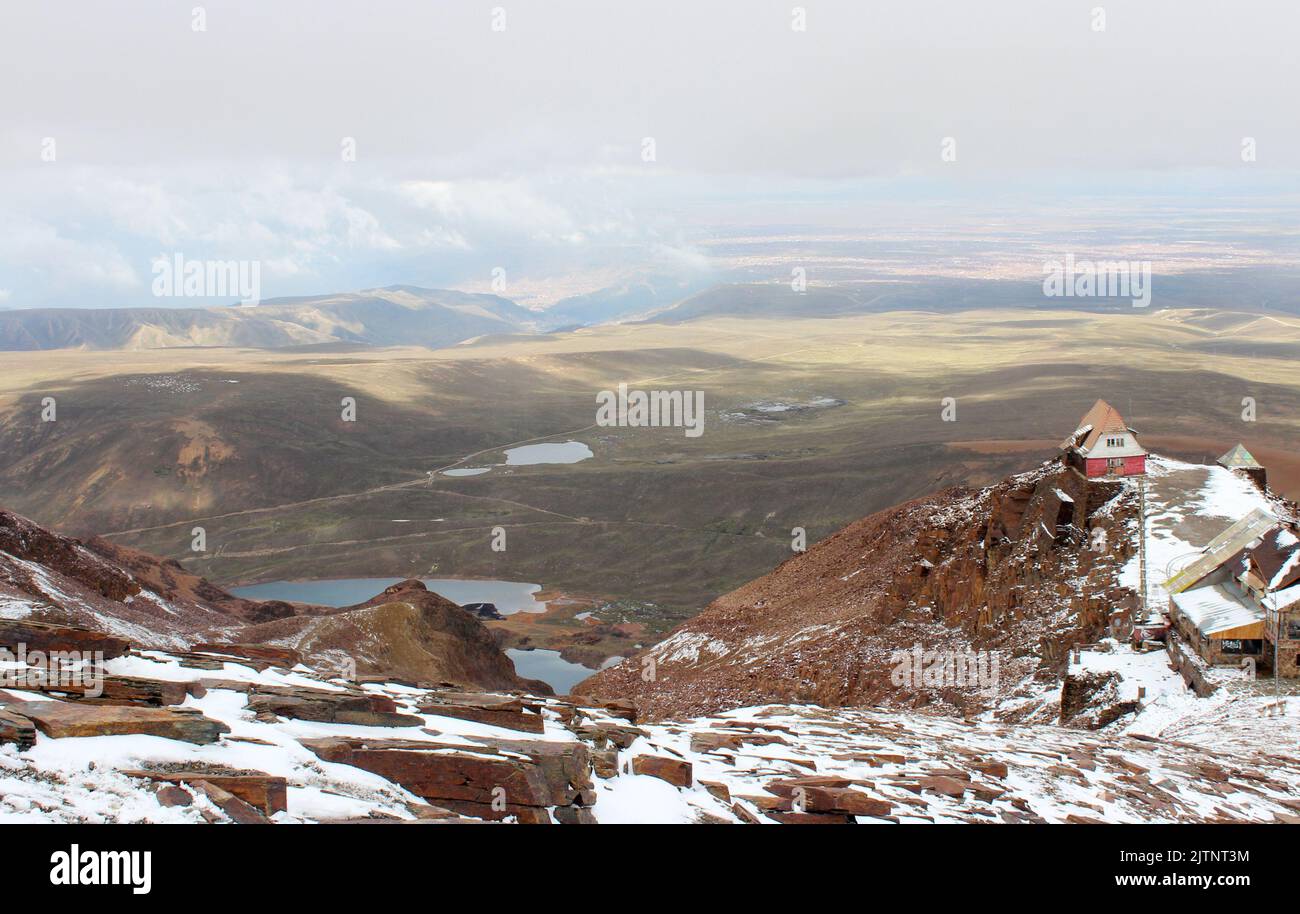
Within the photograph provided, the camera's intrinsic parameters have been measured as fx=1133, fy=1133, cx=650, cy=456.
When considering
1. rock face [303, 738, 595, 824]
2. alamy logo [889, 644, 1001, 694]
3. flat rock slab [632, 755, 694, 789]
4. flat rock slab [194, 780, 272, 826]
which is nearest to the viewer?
flat rock slab [194, 780, 272, 826]

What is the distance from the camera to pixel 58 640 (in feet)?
59.9

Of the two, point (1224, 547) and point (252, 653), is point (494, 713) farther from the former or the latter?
point (1224, 547)

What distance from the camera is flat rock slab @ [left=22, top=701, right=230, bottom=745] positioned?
484 inches

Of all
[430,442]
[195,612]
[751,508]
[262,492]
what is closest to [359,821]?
[195,612]

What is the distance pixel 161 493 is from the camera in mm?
155375

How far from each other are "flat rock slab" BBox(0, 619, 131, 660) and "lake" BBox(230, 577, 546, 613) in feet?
257

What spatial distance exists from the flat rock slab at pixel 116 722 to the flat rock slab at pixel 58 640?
4350mm

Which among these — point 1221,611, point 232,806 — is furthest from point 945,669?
point 232,806

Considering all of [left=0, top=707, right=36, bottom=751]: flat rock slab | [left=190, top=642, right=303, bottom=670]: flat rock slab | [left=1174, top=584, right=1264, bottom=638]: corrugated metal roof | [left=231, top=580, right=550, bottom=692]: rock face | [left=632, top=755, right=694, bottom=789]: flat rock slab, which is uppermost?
[left=0, top=707, right=36, bottom=751]: flat rock slab

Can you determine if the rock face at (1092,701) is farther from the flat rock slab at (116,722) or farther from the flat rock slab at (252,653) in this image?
the flat rock slab at (116,722)

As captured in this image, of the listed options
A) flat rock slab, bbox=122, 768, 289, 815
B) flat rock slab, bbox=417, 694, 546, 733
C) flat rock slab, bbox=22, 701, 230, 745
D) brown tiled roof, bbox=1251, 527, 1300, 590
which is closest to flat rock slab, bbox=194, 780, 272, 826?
flat rock slab, bbox=122, 768, 289, 815

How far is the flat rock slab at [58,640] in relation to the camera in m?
18.0

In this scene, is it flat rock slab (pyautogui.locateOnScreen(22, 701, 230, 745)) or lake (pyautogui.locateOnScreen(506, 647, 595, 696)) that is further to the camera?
lake (pyautogui.locateOnScreen(506, 647, 595, 696))

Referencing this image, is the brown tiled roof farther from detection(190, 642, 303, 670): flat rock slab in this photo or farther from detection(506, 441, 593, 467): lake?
detection(506, 441, 593, 467): lake
